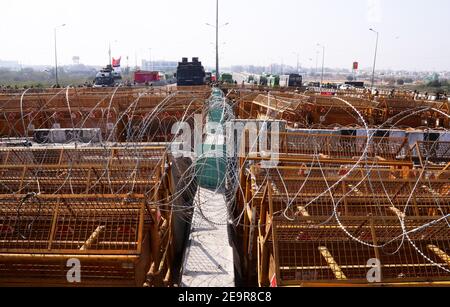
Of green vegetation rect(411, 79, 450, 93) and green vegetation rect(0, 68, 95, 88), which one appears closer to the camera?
green vegetation rect(0, 68, 95, 88)

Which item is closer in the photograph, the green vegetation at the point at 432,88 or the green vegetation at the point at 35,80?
the green vegetation at the point at 35,80

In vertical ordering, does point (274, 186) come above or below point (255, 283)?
above

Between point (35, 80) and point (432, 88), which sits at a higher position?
point (432, 88)

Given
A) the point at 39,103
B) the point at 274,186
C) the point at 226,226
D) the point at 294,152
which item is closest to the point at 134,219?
the point at 226,226

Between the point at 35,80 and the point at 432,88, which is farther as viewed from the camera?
the point at 35,80
